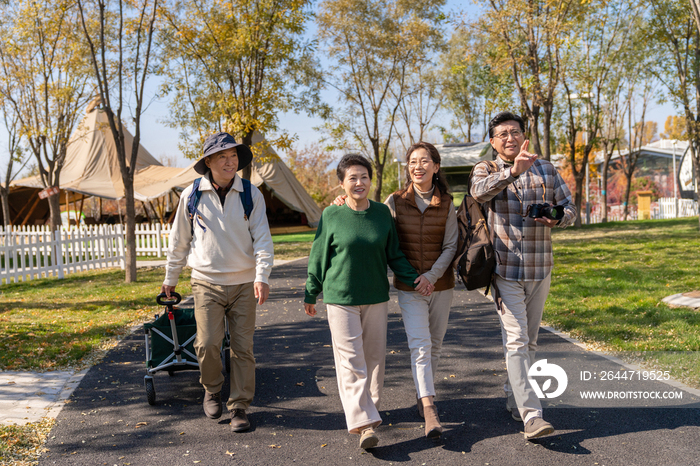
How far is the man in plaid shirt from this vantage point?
3.75 metres

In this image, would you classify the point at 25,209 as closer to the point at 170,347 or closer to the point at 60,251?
the point at 60,251

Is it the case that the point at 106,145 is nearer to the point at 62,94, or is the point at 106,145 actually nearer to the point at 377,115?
the point at 62,94

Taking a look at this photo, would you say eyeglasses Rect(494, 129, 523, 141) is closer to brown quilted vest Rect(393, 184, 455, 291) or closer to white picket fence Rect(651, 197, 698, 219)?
brown quilted vest Rect(393, 184, 455, 291)

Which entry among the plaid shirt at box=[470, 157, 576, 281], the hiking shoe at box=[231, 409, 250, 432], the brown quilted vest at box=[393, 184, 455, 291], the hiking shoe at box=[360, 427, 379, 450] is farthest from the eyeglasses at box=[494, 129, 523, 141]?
the hiking shoe at box=[231, 409, 250, 432]

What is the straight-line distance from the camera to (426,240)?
3965 millimetres

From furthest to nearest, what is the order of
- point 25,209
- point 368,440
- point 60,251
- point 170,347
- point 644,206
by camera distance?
point 644,206 < point 25,209 < point 60,251 < point 170,347 < point 368,440

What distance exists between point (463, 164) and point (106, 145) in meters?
19.3

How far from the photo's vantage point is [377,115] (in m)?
26.0

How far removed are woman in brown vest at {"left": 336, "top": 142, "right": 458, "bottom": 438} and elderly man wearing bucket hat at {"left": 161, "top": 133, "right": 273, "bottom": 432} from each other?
2.64 feet

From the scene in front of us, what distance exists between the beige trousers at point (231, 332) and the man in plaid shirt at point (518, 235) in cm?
181

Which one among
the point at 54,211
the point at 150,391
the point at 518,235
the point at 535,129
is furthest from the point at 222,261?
the point at 54,211

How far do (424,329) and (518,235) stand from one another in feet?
2.93

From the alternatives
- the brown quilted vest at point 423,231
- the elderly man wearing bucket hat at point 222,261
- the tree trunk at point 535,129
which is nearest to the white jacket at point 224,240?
the elderly man wearing bucket hat at point 222,261

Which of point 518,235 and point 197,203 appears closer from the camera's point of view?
point 518,235
